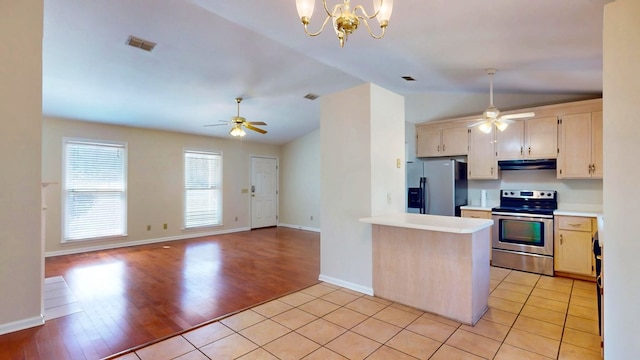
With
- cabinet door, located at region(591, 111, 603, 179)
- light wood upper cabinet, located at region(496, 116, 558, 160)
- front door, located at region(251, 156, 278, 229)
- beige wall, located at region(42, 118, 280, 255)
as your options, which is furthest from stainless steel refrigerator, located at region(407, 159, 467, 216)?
beige wall, located at region(42, 118, 280, 255)

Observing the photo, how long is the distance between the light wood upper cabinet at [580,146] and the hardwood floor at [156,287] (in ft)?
12.2

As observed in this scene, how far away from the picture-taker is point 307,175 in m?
7.93

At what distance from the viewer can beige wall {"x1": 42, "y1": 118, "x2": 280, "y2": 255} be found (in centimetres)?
513

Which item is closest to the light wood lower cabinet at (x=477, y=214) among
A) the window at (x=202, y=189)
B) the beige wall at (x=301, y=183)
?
the beige wall at (x=301, y=183)

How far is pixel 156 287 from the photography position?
11.8 feet

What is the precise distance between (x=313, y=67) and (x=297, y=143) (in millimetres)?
4000

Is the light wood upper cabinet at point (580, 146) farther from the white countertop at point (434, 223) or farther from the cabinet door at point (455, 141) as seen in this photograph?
the white countertop at point (434, 223)

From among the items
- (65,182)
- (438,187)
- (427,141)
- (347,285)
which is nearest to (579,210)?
(438,187)

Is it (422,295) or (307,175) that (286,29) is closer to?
(422,295)

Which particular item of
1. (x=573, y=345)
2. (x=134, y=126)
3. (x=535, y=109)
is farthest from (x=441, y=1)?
(x=134, y=126)

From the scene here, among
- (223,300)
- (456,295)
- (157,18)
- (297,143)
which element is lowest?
(223,300)

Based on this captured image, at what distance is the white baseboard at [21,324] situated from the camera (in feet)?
7.98

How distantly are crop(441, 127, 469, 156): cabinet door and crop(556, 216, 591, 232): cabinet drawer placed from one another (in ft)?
5.42

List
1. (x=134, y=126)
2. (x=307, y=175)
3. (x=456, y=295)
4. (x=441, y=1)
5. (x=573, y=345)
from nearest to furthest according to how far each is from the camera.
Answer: (x=441, y=1) → (x=573, y=345) → (x=456, y=295) → (x=134, y=126) → (x=307, y=175)
